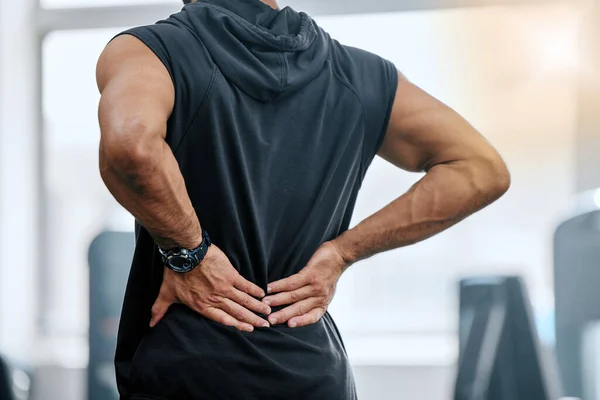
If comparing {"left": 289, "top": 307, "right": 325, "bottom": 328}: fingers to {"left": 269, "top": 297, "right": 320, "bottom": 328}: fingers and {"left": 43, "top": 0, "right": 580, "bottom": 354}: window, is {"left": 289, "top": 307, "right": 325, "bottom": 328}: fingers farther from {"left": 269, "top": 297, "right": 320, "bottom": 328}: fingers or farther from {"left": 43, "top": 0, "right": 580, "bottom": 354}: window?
{"left": 43, "top": 0, "right": 580, "bottom": 354}: window

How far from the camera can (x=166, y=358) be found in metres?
1.05

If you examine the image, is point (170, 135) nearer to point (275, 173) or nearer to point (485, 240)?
point (275, 173)

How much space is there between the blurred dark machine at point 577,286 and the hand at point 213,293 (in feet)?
4.84

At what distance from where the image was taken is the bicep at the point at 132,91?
910 millimetres

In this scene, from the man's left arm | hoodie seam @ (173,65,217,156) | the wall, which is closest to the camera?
hoodie seam @ (173,65,217,156)

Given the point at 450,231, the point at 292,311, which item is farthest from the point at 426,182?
the point at 450,231

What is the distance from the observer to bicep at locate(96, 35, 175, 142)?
35.8 inches

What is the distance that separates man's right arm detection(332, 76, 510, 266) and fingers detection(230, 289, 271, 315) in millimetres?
189

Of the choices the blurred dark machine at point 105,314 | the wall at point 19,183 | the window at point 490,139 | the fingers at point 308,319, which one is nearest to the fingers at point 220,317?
the fingers at point 308,319

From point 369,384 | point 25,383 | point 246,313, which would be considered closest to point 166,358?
point 246,313

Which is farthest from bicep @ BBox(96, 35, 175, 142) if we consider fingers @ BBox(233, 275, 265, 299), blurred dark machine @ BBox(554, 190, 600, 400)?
blurred dark machine @ BBox(554, 190, 600, 400)

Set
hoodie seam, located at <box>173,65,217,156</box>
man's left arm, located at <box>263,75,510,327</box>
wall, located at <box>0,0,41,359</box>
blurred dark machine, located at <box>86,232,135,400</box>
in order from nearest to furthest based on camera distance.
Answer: hoodie seam, located at <box>173,65,217,156</box> < man's left arm, located at <box>263,75,510,327</box> < blurred dark machine, located at <box>86,232,135,400</box> < wall, located at <box>0,0,41,359</box>

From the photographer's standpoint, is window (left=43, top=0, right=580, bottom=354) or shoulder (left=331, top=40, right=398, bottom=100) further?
window (left=43, top=0, right=580, bottom=354)

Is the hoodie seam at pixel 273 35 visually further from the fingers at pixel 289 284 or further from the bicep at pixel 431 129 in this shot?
the fingers at pixel 289 284
